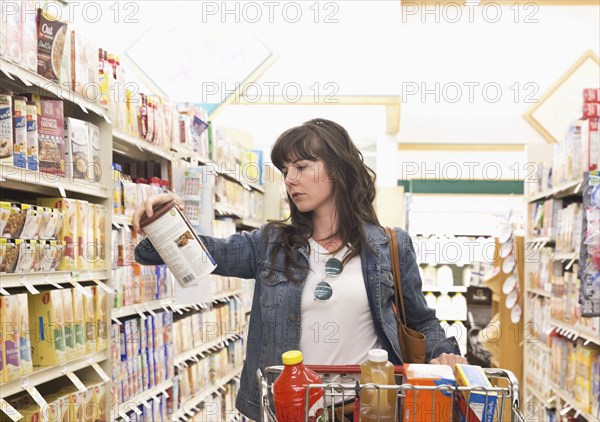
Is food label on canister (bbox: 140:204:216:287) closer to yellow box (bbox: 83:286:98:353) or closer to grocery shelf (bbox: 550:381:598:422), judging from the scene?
yellow box (bbox: 83:286:98:353)

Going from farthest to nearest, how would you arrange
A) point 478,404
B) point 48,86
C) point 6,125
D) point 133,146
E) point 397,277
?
1. point 133,146
2. point 48,86
3. point 6,125
4. point 397,277
5. point 478,404

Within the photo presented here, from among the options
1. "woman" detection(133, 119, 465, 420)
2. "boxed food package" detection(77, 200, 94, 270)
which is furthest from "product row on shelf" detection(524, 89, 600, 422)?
"boxed food package" detection(77, 200, 94, 270)

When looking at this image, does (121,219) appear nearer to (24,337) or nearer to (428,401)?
Answer: (24,337)

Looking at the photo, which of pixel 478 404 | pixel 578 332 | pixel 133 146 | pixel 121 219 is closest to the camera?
pixel 478 404

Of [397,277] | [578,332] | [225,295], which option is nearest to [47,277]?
[397,277]

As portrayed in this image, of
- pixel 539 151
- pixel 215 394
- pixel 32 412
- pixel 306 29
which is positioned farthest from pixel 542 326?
pixel 32 412

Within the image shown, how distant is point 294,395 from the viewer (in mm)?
1330

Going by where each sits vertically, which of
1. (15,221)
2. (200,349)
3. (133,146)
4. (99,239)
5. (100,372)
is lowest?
(200,349)

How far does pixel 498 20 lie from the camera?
298 inches

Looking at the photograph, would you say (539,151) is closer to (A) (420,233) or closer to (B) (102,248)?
(A) (420,233)

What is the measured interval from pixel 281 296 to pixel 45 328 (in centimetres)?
104

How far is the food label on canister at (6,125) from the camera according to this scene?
88.6 inches

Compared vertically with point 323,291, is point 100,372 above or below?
below

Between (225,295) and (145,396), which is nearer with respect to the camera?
(145,396)
